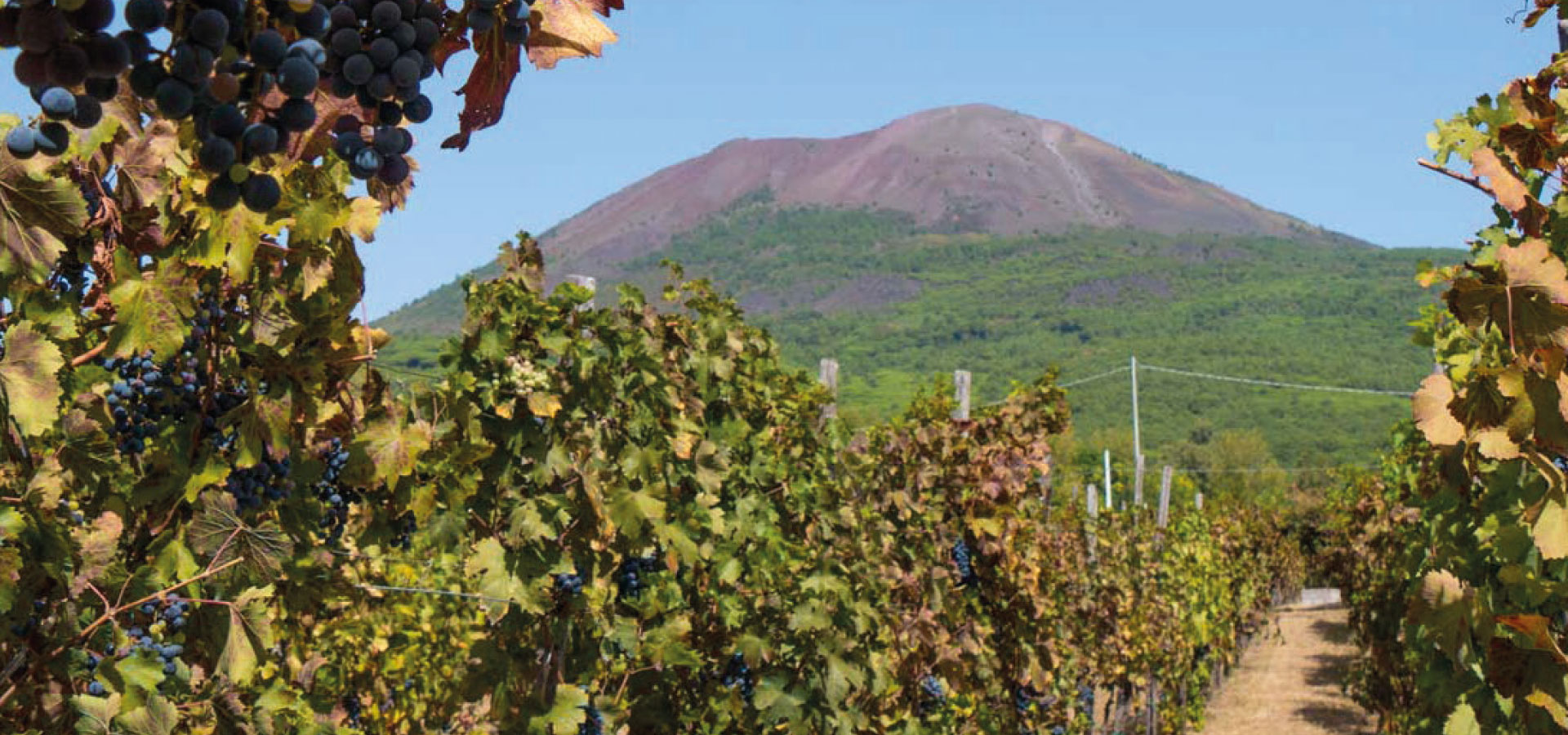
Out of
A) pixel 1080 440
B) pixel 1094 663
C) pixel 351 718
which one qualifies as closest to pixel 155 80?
pixel 351 718

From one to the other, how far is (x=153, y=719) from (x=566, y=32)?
1626mm

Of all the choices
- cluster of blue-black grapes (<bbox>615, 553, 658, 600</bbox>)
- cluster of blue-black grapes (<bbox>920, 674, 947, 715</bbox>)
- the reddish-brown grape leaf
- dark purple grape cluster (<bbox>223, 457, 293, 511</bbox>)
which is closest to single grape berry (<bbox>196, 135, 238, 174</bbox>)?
the reddish-brown grape leaf

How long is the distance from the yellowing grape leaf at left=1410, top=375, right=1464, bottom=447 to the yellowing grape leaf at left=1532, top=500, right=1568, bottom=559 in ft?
0.58

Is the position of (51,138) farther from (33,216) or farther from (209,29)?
(33,216)

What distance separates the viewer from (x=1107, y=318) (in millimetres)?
137250

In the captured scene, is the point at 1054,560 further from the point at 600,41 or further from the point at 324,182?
the point at 600,41

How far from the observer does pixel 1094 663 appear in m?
10.8

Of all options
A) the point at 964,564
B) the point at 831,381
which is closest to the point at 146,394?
the point at 964,564

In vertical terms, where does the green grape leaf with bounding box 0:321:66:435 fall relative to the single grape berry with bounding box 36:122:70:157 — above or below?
below

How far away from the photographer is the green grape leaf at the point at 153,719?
231 centimetres

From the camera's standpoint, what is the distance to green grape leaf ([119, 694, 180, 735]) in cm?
231

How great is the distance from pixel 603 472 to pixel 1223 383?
336 ft

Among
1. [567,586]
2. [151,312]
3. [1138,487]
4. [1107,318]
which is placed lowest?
[1107,318]

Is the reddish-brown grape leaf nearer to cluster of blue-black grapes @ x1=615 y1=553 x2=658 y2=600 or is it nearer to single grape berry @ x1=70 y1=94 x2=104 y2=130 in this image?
single grape berry @ x1=70 y1=94 x2=104 y2=130
